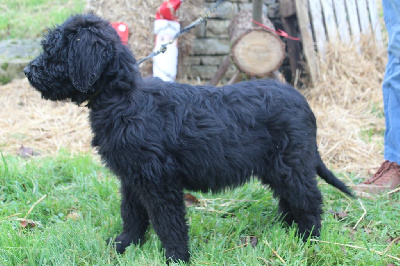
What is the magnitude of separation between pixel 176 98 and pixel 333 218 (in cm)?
176

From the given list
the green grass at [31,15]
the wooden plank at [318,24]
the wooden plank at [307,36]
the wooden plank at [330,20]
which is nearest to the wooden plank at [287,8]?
the wooden plank at [307,36]

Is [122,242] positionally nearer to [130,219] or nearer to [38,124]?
[130,219]

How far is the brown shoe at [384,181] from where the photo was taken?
4047 millimetres

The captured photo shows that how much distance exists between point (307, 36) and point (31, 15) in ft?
19.4

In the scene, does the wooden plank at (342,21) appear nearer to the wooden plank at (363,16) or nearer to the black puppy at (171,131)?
the wooden plank at (363,16)

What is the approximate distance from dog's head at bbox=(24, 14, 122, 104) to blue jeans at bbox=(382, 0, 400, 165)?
2.55 meters

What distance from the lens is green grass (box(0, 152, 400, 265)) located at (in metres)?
2.80

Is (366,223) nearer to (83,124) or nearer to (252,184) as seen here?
(252,184)

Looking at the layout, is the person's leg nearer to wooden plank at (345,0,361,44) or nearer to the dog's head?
the dog's head

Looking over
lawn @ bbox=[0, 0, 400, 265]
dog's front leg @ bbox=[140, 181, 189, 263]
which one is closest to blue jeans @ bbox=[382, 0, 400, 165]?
lawn @ bbox=[0, 0, 400, 265]

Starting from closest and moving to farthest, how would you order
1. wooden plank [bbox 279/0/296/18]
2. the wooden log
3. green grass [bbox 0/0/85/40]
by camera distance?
the wooden log → wooden plank [bbox 279/0/296/18] → green grass [bbox 0/0/85/40]

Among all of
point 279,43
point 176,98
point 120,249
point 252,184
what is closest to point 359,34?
point 279,43

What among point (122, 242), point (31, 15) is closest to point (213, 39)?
point (31, 15)

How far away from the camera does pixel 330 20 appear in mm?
7023
